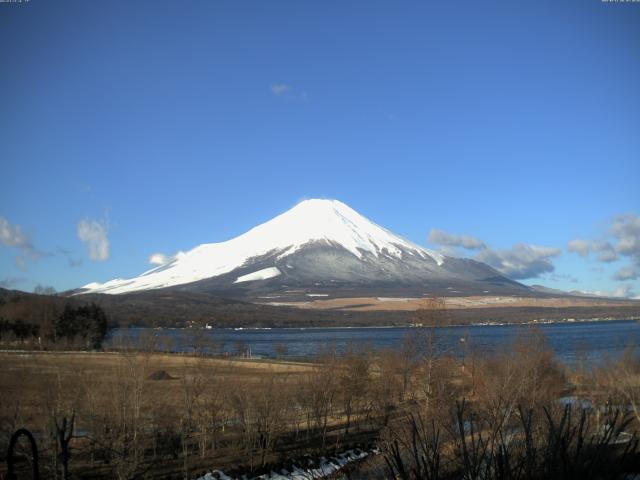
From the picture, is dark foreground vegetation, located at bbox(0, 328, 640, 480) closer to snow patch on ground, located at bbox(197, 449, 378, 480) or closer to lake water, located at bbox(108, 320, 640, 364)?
snow patch on ground, located at bbox(197, 449, 378, 480)

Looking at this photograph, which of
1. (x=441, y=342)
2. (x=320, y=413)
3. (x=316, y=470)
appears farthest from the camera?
(x=441, y=342)

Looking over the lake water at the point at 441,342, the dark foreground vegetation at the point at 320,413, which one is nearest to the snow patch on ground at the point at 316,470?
the dark foreground vegetation at the point at 320,413

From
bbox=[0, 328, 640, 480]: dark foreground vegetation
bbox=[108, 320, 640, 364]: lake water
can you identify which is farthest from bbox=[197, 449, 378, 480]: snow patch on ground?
bbox=[108, 320, 640, 364]: lake water

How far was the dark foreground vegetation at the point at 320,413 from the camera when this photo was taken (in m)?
9.29

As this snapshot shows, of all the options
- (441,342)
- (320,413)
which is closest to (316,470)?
(320,413)

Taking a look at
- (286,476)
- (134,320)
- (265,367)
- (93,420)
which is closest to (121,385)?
(93,420)

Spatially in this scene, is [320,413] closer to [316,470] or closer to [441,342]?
[316,470]

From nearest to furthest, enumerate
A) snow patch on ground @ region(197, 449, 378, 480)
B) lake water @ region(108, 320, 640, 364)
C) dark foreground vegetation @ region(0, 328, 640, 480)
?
dark foreground vegetation @ region(0, 328, 640, 480), snow patch on ground @ region(197, 449, 378, 480), lake water @ region(108, 320, 640, 364)

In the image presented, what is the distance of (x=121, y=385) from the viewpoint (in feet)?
58.4

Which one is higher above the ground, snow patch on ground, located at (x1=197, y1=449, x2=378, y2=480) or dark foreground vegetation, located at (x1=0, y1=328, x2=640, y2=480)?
dark foreground vegetation, located at (x1=0, y1=328, x2=640, y2=480)

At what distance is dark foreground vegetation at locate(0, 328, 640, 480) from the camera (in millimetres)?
9288

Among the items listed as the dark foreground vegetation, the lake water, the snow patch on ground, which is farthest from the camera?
the lake water

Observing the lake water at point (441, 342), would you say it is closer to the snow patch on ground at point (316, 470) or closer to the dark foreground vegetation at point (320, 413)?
the dark foreground vegetation at point (320, 413)

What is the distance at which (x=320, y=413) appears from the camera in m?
25.2
